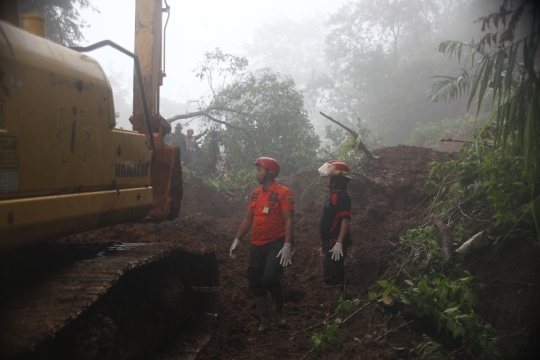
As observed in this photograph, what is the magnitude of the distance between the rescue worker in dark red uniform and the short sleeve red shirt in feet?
1.58

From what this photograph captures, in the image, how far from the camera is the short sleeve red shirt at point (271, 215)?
217 inches

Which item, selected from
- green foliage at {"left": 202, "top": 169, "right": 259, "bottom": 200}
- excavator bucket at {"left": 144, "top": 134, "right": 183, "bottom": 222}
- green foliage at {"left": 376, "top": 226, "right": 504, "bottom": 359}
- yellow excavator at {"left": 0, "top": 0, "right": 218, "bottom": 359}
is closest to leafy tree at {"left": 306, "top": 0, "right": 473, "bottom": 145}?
green foliage at {"left": 202, "top": 169, "right": 259, "bottom": 200}

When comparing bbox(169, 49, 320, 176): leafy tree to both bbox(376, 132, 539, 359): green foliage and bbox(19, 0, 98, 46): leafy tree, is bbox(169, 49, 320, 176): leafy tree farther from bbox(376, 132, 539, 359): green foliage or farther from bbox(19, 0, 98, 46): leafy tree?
bbox(376, 132, 539, 359): green foliage

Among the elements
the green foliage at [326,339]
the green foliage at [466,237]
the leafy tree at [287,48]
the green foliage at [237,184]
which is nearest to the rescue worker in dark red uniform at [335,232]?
the green foliage at [466,237]

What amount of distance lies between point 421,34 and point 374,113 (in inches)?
301

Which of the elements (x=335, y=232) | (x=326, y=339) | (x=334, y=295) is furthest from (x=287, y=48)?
(x=326, y=339)

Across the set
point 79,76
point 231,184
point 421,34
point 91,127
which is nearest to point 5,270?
point 91,127

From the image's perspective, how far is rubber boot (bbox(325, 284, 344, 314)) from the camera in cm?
550

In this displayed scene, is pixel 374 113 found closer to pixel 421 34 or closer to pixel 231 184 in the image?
pixel 421 34

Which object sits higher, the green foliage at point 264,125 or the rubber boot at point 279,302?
the green foliage at point 264,125

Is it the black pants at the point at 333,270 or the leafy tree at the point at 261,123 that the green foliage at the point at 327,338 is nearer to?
the black pants at the point at 333,270

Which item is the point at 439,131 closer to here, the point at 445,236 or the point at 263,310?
the point at 445,236

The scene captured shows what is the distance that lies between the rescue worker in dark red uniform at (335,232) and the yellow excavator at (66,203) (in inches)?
66.2

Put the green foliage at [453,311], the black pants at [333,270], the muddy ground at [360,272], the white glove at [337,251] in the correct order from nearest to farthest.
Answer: the green foliage at [453,311]
the muddy ground at [360,272]
the white glove at [337,251]
the black pants at [333,270]
